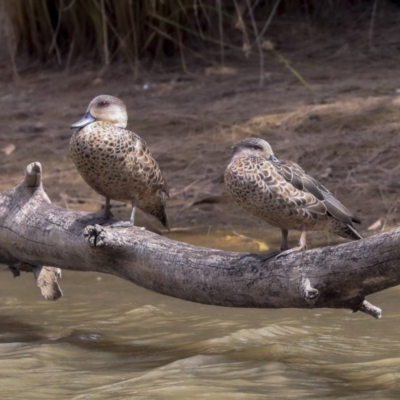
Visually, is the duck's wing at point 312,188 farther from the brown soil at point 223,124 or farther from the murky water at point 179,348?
the brown soil at point 223,124

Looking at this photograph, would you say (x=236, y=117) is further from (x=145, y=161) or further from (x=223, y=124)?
(x=145, y=161)

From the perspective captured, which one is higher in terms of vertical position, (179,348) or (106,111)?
(106,111)

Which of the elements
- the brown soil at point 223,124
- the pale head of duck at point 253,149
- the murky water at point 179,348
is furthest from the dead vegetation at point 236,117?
the pale head of duck at point 253,149

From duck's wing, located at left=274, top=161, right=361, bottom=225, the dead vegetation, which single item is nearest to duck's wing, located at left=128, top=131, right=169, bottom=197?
duck's wing, located at left=274, top=161, right=361, bottom=225

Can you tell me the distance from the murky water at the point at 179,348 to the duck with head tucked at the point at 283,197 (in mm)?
608

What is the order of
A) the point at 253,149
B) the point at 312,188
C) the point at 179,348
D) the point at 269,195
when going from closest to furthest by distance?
the point at 269,195, the point at 312,188, the point at 253,149, the point at 179,348

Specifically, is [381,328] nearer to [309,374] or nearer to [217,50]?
[309,374]

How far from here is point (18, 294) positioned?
21.5 feet

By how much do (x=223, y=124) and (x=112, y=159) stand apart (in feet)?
12.6

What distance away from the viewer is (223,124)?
926 cm

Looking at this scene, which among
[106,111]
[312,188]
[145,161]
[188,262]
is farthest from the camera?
[106,111]

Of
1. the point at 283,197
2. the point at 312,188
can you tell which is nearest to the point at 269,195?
the point at 283,197

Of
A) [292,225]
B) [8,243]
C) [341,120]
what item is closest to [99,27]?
[341,120]

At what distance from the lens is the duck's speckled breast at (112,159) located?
18.0 feet
